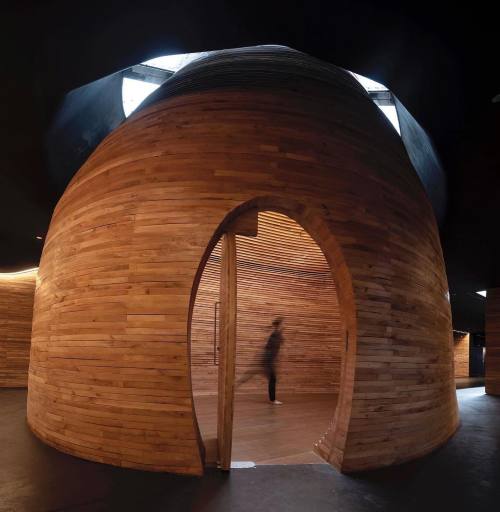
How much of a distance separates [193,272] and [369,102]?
4287 millimetres

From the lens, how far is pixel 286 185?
185 inches

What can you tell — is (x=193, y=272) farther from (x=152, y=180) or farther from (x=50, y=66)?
(x=50, y=66)

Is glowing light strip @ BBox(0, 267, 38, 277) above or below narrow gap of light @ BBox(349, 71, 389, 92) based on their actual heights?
below

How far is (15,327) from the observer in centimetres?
1351

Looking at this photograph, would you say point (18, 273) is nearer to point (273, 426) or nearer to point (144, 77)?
point (144, 77)

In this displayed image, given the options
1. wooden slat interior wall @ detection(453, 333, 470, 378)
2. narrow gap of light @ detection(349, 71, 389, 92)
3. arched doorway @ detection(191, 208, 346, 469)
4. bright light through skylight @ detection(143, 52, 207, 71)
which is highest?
bright light through skylight @ detection(143, 52, 207, 71)

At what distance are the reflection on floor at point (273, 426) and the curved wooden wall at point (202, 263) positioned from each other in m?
0.49

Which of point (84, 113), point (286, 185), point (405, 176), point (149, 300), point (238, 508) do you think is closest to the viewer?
point (238, 508)

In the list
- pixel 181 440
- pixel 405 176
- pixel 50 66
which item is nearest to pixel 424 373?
pixel 405 176

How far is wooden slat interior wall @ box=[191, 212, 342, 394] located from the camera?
9.38 metres

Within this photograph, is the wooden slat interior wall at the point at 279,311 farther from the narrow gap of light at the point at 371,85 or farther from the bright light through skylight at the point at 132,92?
the bright light through skylight at the point at 132,92

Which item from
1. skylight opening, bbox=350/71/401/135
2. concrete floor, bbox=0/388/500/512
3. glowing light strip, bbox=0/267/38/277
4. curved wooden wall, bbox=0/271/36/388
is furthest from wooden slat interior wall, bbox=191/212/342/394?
glowing light strip, bbox=0/267/38/277

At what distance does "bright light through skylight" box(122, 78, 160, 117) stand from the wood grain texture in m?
13.5

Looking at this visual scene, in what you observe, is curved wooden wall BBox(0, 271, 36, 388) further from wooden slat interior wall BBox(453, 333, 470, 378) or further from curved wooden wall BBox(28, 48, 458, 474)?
wooden slat interior wall BBox(453, 333, 470, 378)
